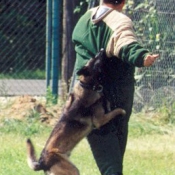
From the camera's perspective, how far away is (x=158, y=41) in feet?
34.3

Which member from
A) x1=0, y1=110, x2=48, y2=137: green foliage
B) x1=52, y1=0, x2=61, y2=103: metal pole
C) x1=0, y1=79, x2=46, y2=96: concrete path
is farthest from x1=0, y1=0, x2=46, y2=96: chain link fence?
x1=0, y1=110, x2=48, y2=137: green foliage

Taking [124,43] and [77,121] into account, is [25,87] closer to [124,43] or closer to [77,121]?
[77,121]

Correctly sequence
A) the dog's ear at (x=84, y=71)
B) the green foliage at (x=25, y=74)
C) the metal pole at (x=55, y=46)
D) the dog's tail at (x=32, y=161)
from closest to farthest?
Result: the dog's ear at (x=84, y=71), the dog's tail at (x=32, y=161), the metal pole at (x=55, y=46), the green foliage at (x=25, y=74)

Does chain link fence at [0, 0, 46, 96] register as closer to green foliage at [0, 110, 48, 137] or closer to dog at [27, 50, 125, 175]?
green foliage at [0, 110, 48, 137]

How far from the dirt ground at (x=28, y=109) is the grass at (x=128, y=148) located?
0.48 feet

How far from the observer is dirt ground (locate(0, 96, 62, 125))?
33.7 ft

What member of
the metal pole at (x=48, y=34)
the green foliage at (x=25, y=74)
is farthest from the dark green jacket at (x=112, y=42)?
the green foliage at (x=25, y=74)

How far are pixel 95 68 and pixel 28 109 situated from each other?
416 centimetres

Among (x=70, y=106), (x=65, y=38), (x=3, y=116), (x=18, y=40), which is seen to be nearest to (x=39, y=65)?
(x=18, y=40)

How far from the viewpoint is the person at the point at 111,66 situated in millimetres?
6090

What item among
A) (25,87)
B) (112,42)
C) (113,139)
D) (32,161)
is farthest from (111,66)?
(25,87)

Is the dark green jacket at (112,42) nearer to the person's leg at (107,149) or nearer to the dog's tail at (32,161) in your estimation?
the person's leg at (107,149)

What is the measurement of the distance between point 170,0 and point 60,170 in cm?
452

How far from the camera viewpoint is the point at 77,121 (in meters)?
6.34
